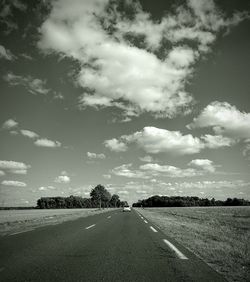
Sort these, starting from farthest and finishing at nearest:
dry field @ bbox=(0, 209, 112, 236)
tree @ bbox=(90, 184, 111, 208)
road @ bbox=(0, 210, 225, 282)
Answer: tree @ bbox=(90, 184, 111, 208) < dry field @ bbox=(0, 209, 112, 236) < road @ bbox=(0, 210, 225, 282)

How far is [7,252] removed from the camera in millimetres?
8320

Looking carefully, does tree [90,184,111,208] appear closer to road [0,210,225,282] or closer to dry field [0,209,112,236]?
dry field [0,209,112,236]

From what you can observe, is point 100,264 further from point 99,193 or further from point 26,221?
point 99,193

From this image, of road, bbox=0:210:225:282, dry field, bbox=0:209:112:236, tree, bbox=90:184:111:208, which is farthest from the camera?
tree, bbox=90:184:111:208

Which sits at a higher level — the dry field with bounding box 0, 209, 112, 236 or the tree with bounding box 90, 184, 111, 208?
the tree with bounding box 90, 184, 111, 208

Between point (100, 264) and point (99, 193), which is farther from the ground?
point (99, 193)

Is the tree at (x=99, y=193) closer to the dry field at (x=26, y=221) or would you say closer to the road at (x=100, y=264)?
the dry field at (x=26, y=221)

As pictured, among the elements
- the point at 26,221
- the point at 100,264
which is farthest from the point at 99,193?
the point at 100,264

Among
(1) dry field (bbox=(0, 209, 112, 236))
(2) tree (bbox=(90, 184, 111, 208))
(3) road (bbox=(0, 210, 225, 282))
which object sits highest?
(2) tree (bbox=(90, 184, 111, 208))

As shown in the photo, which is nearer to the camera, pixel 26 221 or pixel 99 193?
pixel 26 221

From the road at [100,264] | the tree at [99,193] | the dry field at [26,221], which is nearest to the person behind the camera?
the road at [100,264]

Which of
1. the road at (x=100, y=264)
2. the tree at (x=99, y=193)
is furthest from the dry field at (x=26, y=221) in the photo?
the tree at (x=99, y=193)

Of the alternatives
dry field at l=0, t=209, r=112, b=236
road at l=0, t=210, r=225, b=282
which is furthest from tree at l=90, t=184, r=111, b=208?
road at l=0, t=210, r=225, b=282

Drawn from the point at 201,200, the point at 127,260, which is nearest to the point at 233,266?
the point at 127,260
